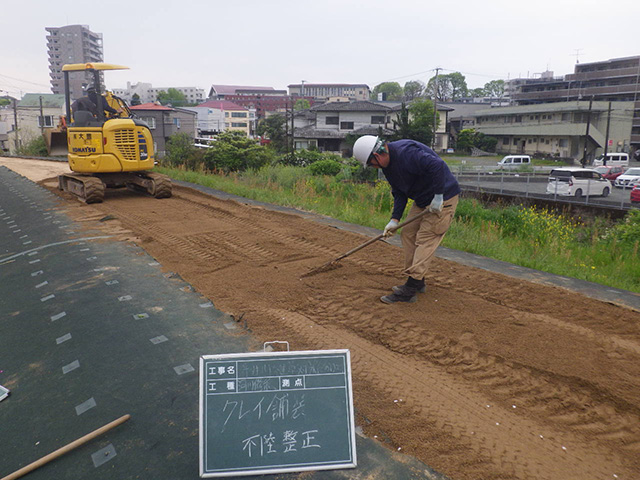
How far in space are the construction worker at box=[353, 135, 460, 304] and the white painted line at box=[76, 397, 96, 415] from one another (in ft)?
8.64

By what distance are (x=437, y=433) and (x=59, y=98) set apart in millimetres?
59161

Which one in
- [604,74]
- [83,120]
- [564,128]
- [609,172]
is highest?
[604,74]

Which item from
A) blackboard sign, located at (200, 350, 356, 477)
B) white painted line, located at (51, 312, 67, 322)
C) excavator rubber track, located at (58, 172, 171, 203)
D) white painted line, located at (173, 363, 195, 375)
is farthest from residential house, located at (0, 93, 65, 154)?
blackboard sign, located at (200, 350, 356, 477)

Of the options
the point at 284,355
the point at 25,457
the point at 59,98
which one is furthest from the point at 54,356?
the point at 59,98

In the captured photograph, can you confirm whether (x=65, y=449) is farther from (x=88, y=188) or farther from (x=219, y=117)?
(x=219, y=117)

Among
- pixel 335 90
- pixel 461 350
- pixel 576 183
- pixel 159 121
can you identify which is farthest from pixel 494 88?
pixel 461 350

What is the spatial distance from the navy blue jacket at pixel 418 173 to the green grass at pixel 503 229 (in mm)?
2395

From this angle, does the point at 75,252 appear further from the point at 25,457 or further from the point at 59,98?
the point at 59,98

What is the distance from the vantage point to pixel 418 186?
4.61 m

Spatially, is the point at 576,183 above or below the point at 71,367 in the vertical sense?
above

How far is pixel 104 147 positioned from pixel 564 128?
1719 inches

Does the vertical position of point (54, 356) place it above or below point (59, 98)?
below

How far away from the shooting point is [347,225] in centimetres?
834

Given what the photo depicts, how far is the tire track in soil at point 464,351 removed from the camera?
2.63 metres
